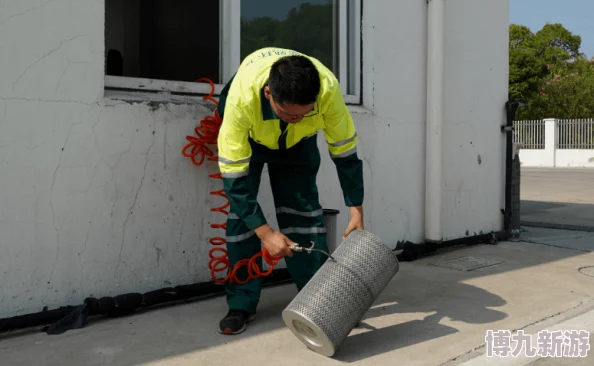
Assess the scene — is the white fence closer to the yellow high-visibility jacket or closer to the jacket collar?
the yellow high-visibility jacket

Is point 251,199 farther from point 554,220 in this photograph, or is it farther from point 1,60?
point 554,220

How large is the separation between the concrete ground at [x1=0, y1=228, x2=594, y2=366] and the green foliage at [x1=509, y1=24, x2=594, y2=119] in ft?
97.3

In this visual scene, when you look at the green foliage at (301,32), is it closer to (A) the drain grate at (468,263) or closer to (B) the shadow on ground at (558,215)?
(A) the drain grate at (468,263)

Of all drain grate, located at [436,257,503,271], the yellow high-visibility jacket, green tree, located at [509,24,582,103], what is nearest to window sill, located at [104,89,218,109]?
the yellow high-visibility jacket

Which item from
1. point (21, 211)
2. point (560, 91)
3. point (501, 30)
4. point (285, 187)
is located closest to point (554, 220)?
point (501, 30)

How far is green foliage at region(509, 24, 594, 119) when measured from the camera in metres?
32.7

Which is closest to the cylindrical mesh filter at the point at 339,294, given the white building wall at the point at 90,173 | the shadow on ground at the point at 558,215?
the white building wall at the point at 90,173

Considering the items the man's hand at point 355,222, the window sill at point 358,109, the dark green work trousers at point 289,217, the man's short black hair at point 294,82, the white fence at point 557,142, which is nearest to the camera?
the man's short black hair at point 294,82

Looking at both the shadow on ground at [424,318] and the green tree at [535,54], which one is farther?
the green tree at [535,54]

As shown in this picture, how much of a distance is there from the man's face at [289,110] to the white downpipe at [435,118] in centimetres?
274

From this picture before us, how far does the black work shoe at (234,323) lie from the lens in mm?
3066

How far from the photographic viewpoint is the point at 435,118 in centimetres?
516

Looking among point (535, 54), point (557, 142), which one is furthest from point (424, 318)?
point (535, 54)

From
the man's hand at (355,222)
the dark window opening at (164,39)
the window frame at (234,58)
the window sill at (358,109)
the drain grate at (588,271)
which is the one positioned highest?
the dark window opening at (164,39)
